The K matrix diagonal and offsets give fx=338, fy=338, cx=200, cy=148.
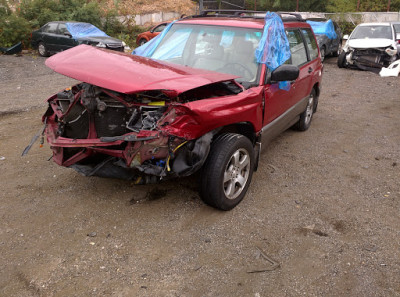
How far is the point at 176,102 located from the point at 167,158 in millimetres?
488

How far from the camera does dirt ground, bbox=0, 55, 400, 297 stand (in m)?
2.50

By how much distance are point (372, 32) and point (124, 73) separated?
39.1 feet

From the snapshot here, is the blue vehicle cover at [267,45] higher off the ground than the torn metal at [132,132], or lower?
higher

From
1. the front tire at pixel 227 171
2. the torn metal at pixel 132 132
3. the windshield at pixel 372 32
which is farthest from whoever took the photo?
the windshield at pixel 372 32

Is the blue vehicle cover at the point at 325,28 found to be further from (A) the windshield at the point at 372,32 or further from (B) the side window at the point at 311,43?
(B) the side window at the point at 311,43

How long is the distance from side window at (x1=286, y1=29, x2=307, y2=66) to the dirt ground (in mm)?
1327

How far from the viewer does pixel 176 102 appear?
289cm

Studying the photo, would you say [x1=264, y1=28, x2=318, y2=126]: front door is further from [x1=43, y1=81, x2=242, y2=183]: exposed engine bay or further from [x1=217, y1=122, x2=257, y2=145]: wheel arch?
[x1=43, y1=81, x2=242, y2=183]: exposed engine bay

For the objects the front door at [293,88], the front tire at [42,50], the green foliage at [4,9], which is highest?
the green foliage at [4,9]

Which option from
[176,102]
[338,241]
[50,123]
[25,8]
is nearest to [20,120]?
[50,123]

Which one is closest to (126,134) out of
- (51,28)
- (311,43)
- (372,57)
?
(311,43)

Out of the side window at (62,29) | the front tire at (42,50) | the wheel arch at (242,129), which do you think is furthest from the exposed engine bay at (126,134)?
the front tire at (42,50)

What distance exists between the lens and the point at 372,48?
11.4 meters

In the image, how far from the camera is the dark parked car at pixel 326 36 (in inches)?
525
